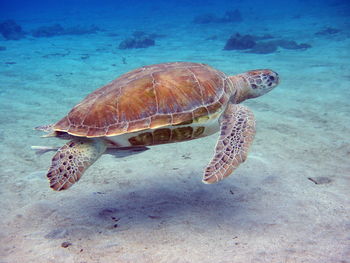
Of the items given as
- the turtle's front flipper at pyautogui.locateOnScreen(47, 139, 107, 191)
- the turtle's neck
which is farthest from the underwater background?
the turtle's neck

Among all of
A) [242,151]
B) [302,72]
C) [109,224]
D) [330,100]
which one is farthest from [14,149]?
[302,72]

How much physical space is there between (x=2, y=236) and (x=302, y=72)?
38.8 feet

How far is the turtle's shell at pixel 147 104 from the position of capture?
3451 millimetres

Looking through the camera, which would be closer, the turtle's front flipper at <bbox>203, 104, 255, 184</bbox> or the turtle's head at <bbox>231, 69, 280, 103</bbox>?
Result: the turtle's front flipper at <bbox>203, 104, 255, 184</bbox>

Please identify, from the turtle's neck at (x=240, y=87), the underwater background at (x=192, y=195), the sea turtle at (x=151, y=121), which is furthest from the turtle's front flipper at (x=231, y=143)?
the underwater background at (x=192, y=195)

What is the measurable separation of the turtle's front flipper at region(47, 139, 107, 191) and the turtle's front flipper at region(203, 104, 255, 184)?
1.56 m

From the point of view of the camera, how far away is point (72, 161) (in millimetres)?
3395

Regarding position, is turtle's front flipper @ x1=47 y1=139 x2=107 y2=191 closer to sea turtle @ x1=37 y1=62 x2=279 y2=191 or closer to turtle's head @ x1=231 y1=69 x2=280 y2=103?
sea turtle @ x1=37 y1=62 x2=279 y2=191

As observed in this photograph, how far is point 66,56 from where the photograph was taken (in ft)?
59.6

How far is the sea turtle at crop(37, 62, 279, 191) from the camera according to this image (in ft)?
11.1

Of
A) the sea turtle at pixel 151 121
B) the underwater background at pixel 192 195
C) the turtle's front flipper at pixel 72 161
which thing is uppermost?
the sea turtle at pixel 151 121

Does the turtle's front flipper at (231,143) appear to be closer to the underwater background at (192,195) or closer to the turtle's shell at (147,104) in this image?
the turtle's shell at (147,104)

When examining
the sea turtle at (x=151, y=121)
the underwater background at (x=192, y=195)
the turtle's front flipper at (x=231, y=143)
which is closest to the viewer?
the underwater background at (x=192, y=195)

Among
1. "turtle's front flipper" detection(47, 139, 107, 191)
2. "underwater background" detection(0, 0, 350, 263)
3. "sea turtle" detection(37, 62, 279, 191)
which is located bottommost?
"underwater background" detection(0, 0, 350, 263)
